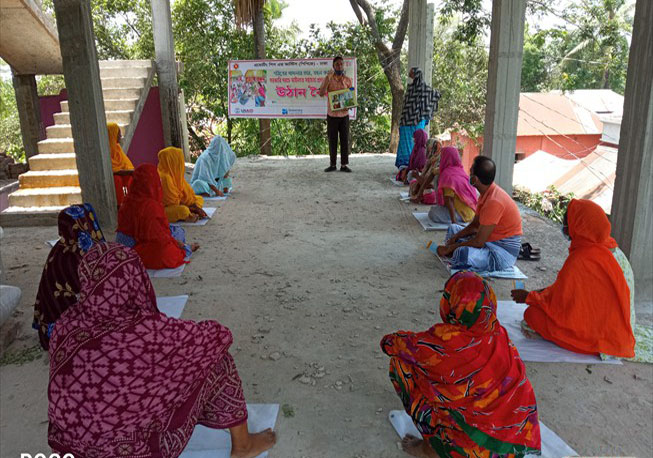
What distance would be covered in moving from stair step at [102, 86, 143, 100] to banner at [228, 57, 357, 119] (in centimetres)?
227

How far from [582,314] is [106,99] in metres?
7.87

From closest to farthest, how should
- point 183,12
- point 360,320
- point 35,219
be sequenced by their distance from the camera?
point 360,320
point 35,219
point 183,12

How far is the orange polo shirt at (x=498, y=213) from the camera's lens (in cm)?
419

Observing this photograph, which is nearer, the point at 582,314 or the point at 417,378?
the point at 417,378

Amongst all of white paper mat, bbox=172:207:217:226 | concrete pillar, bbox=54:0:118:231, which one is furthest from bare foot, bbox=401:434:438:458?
concrete pillar, bbox=54:0:118:231

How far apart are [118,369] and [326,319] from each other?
2.13 m

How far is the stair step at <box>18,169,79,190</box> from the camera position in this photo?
6949mm

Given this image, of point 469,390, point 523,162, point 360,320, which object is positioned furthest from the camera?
point 523,162

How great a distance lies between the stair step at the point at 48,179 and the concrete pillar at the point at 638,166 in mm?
6514

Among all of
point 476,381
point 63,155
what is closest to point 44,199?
point 63,155

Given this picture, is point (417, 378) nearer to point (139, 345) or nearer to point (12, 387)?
point (139, 345)

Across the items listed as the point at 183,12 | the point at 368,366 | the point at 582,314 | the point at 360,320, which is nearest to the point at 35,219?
the point at 360,320

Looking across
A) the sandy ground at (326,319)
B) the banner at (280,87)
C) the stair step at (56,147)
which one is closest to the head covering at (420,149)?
the sandy ground at (326,319)

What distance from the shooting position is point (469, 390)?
2.08m
